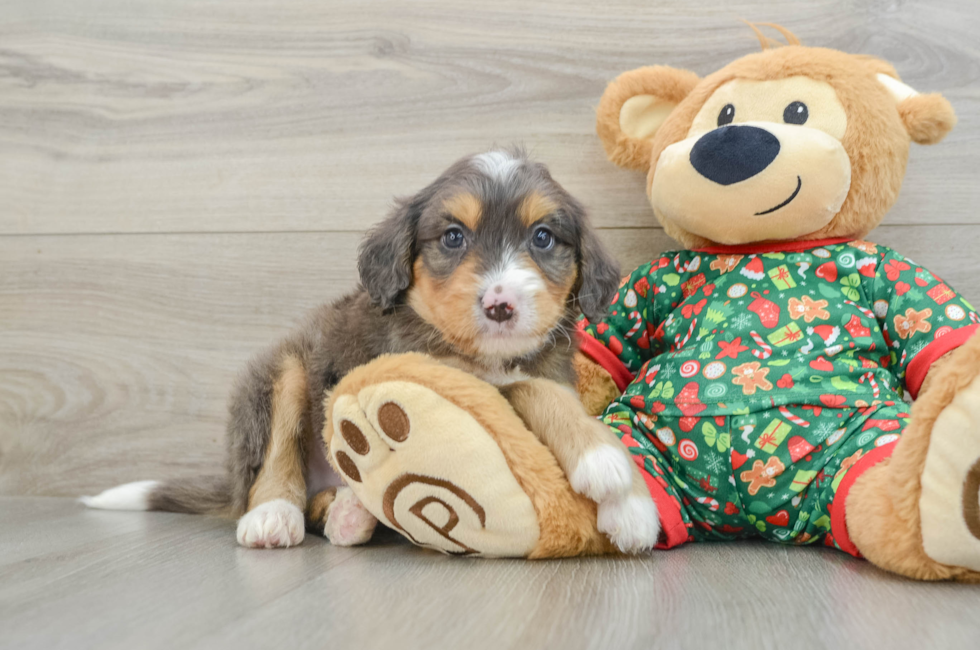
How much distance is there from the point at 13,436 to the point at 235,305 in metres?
0.89

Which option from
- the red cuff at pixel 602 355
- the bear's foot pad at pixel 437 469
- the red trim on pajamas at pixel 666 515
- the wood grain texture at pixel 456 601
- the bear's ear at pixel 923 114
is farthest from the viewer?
the red cuff at pixel 602 355

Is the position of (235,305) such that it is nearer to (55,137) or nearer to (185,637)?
(55,137)

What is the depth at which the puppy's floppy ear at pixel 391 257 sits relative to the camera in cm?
168

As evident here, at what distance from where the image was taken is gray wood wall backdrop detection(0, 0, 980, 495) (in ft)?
7.45

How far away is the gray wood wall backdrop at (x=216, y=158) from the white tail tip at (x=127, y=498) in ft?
0.89

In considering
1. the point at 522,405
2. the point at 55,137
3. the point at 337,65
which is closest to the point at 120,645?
the point at 522,405

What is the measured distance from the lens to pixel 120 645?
97 centimetres

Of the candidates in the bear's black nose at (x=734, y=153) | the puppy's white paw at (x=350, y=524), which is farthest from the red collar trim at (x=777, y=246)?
the puppy's white paw at (x=350, y=524)

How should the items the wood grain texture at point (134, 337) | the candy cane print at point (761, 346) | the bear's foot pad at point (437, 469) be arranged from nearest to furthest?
the bear's foot pad at point (437, 469) → the candy cane print at point (761, 346) → the wood grain texture at point (134, 337)

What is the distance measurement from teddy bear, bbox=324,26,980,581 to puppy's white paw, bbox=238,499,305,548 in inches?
10.3

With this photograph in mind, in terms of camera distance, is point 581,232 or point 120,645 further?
point 581,232

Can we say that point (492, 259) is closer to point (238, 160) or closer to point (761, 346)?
point (761, 346)

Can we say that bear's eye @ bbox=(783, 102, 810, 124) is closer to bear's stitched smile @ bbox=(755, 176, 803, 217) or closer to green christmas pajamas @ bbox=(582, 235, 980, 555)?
bear's stitched smile @ bbox=(755, 176, 803, 217)

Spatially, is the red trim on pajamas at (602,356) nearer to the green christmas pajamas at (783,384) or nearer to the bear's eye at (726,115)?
the green christmas pajamas at (783,384)
